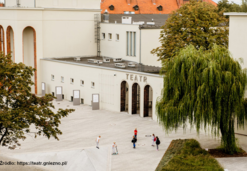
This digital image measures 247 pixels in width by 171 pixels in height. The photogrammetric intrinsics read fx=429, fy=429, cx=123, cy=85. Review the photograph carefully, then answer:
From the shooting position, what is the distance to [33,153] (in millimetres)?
29484

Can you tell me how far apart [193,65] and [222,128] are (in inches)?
175

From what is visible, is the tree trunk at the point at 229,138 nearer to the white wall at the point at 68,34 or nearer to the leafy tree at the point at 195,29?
the leafy tree at the point at 195,29

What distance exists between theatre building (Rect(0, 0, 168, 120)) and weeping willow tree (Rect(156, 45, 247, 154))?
1319 centimetres

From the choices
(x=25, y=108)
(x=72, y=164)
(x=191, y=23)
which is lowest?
(x=72, y=164)

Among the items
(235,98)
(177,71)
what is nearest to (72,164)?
(177,71)

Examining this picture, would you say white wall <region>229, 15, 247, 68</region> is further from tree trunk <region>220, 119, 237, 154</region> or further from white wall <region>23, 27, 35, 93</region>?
white wall <region>23, 27, 35, 93</region>

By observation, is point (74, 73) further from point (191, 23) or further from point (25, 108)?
point (25, 108)

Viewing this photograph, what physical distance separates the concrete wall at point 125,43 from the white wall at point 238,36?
17861mm

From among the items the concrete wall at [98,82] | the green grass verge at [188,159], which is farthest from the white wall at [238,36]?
the concrete wall at [98,82]

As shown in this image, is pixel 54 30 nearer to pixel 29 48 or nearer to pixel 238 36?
pixel 29 48

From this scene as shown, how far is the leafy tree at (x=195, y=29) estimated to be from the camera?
129ft

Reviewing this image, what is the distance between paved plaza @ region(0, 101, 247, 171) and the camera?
87.3 feet

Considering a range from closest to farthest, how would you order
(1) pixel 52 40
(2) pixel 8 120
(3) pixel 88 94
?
(2) pixel 8 120, (3) pixel 88 94, (1) pixel 52 40

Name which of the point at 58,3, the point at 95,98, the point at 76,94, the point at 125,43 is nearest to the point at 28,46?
the point at 58,3
